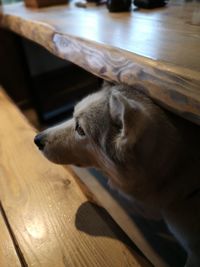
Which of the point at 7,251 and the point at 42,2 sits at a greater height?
the point at 42,2

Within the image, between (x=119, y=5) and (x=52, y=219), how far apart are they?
44.0 inches

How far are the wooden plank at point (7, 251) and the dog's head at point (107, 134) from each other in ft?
0.90

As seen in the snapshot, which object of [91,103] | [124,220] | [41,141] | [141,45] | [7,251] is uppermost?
[141,45]

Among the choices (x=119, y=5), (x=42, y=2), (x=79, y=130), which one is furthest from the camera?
(x=42, y=2)

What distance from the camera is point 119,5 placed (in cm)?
130

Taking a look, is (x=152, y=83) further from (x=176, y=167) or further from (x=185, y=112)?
(x=176, y=167)

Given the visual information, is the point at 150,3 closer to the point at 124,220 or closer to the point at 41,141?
the point at 41,141

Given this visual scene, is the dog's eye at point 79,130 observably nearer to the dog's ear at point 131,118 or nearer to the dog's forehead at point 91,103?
the dog's forehead at point 91,103

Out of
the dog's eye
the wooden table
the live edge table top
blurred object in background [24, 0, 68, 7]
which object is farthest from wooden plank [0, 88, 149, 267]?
blurred object in background [24, 0, 68, 7]

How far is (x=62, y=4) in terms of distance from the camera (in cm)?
185

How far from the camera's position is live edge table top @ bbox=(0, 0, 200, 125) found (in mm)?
579

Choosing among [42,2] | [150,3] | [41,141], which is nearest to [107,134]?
[41,141]

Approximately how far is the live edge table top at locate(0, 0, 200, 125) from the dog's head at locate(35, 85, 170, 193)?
6 centimetres

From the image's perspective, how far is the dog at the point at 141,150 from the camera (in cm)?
Result: 65
